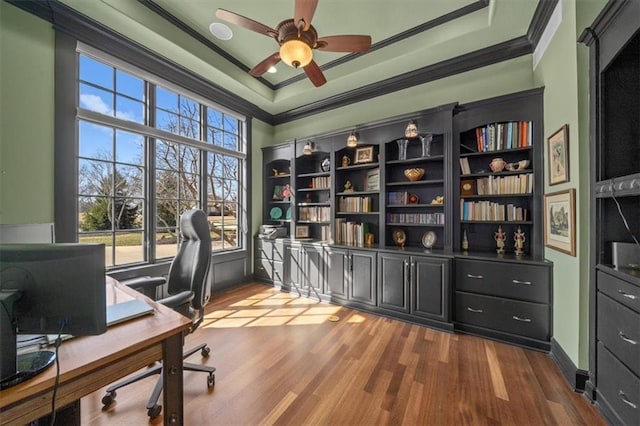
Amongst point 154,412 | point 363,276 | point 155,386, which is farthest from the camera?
point 363,276

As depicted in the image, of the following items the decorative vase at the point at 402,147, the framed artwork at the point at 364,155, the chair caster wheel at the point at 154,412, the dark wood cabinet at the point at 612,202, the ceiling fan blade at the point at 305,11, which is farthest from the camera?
the framed artwork at the point at 364,155

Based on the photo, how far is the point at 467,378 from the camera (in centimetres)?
190

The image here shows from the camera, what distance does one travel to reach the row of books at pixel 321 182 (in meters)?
4.03

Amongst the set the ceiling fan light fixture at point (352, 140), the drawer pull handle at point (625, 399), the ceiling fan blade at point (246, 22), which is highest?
the ceiling fan blade at point (246, 22)

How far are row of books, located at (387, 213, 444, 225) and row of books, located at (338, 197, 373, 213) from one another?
345 mm

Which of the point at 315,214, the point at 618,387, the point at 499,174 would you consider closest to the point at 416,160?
the point at 499,174

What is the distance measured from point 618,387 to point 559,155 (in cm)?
Result: 164

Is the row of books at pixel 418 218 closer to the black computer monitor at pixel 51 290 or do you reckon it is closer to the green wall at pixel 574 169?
the green wall at pixel 574 169

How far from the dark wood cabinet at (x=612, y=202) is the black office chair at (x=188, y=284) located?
8.18 ft

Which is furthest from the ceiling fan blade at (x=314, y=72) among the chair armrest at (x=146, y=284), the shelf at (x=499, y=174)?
the chair armrest at (x=146, y=284)

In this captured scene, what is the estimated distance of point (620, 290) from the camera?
4.64ft

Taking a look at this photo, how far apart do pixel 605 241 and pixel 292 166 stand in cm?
359

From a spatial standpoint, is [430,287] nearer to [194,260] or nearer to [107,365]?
[194,260]

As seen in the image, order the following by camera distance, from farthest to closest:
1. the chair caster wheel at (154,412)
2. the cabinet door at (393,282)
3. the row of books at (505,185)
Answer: the cabinet door at (393,282), the row of books at (505,185), the chair caster wheel at (154,412)
